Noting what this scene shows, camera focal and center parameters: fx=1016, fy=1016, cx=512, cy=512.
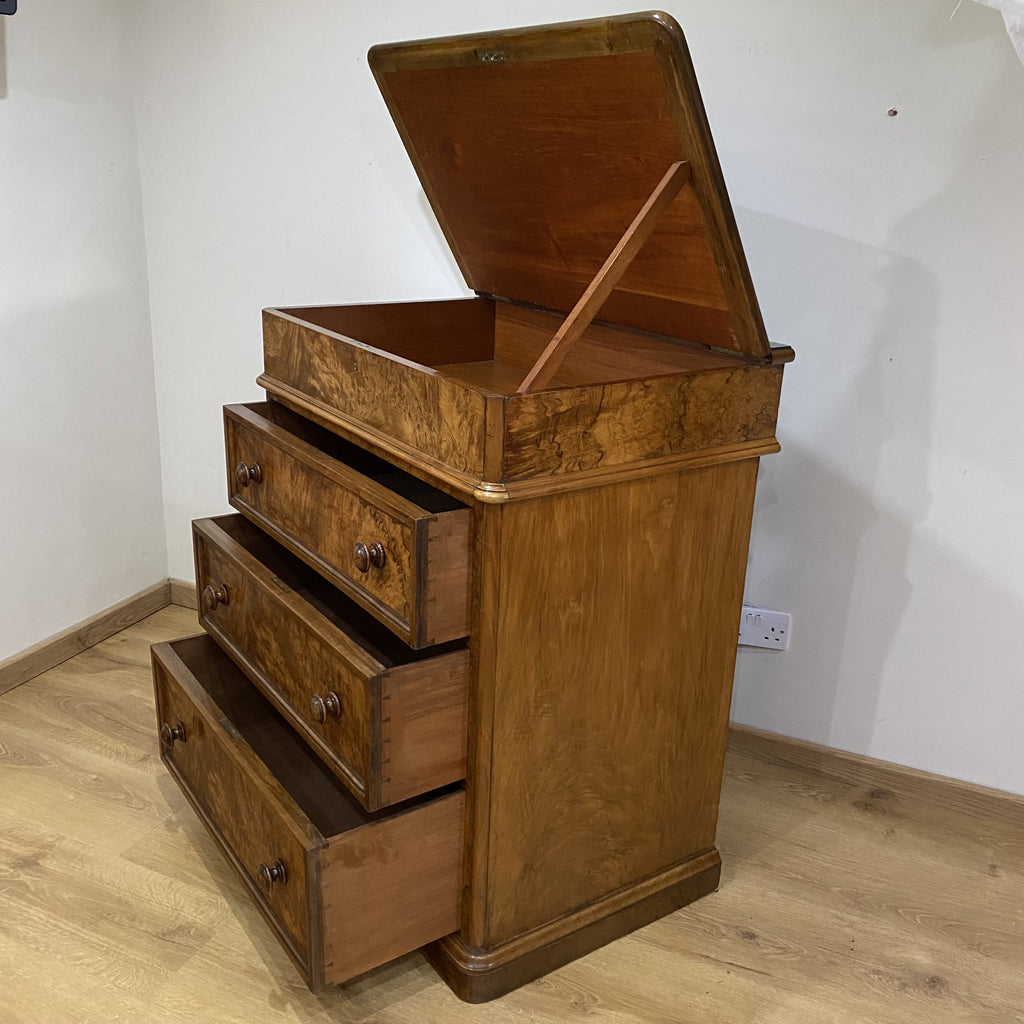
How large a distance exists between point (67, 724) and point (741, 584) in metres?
1.26

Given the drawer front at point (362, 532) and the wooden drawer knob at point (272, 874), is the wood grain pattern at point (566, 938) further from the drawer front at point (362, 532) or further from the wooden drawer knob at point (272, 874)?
the drawer front at point (362, 532)

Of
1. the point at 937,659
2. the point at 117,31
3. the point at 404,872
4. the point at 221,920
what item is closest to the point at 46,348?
the point at 117,31

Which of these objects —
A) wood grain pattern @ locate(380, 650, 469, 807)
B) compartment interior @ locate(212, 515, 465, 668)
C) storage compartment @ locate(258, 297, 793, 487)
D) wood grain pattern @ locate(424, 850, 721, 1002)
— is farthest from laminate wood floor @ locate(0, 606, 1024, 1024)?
storage compartment @ locate(258, 297, 793, 487)

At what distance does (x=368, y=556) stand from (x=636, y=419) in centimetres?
34

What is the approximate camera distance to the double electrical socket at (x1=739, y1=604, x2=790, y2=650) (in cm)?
175

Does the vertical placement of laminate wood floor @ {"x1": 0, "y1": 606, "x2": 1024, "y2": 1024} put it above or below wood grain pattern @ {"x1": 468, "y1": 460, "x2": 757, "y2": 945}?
below

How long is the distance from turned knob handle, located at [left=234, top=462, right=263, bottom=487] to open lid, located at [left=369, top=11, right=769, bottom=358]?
0.51 m

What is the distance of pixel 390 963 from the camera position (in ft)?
4.44

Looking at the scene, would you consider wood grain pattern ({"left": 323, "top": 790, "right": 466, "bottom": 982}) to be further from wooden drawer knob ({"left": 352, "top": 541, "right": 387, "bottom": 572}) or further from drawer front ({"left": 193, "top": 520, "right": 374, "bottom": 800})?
wooden drawer knob ({"left": 352, "top": 541, "right": 387, "bottom": 572})

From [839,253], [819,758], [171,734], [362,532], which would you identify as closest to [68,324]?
[171,734]

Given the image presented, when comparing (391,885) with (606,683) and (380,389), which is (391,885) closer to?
(606,683)

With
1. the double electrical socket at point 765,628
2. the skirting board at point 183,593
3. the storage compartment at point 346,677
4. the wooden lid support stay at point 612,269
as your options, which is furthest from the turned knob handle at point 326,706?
the skirting board at point 183,593

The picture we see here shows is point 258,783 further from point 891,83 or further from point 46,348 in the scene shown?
point 891,83

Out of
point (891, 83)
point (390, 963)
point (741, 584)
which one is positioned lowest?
point (390, 963)
